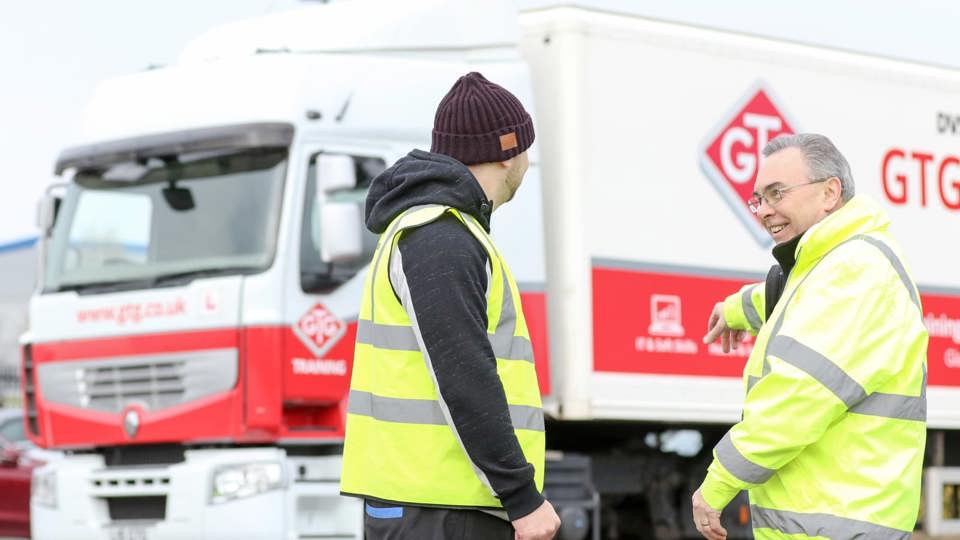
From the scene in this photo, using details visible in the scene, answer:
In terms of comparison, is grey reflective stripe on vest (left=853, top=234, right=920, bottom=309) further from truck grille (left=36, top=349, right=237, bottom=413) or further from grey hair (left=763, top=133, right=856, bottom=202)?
truck grille (left=36, top=349, right=237, bottom=413)

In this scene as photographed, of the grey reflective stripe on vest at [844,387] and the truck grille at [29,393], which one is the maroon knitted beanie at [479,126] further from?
the truck grille at [29,393]

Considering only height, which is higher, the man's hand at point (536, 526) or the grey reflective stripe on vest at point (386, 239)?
the grey reflective stripe on vest at point (386, 239)

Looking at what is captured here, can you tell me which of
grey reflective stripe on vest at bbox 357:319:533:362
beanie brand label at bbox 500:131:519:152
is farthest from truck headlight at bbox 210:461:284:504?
beanie brand label at bbox 500:131:519:152

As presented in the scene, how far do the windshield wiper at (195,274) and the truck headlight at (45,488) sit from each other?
1451 millimetres

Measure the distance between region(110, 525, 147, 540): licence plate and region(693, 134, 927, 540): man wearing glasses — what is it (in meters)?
5.59

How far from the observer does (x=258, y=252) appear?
856cm

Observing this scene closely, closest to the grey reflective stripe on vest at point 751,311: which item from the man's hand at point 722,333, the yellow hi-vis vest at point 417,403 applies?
the man's hand at point 722,333

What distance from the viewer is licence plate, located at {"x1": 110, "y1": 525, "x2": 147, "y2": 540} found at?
881 cm

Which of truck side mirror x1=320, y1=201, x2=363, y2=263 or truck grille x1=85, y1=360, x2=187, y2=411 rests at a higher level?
truck side mirror x1=320, y1=201, x2=363, y2=263

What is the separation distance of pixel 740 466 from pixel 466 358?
0.66 metres

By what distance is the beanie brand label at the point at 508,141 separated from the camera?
3748 mm

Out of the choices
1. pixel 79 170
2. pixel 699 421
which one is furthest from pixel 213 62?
pixel 699 421

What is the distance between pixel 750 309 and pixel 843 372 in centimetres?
77

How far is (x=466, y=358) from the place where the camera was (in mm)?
3504
